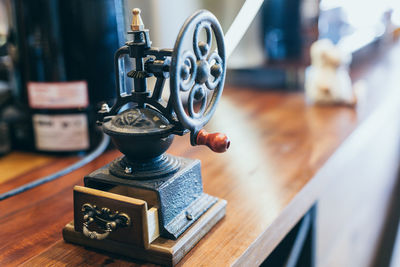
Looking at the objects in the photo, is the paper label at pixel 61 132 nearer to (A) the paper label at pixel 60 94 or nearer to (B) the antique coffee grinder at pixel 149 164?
(A) the paper label at pixel 60 94

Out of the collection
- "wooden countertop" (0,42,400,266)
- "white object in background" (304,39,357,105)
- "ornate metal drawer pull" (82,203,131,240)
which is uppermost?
"white object in background" (304,39,357,105)

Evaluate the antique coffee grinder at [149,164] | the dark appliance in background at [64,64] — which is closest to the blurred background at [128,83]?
the dark appliance in background at [64,64]

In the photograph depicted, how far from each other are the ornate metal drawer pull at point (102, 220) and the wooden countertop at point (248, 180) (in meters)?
0.05

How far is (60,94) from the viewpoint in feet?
3.19

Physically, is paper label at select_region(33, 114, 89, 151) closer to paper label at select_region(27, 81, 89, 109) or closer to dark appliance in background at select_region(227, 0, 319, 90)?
paper label at select_region(27, 81, 89, 109)

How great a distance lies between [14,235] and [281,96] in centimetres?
111

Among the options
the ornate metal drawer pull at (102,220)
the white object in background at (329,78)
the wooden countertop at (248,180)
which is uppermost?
the white object in background at (329,78)

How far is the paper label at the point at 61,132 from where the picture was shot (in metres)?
0.99

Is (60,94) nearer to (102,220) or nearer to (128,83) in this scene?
(128,83)

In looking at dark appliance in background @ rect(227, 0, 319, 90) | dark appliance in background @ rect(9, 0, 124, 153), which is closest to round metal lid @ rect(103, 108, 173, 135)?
dark appliance in background @ rect(9, 0, 124, 153)

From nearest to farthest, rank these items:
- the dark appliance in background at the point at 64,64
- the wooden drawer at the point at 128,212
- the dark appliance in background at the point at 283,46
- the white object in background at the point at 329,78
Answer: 1. the wooden drawer at the point at 128,212
2. the dark appliance in background at the point at 64,64
3. the white object in background at the point at 329,78
4. the dark appliance in background at the point at 283,46

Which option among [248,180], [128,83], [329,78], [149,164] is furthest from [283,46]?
[149,164]

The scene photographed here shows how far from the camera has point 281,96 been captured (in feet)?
5.15

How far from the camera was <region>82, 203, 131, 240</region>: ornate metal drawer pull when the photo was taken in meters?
0.56
